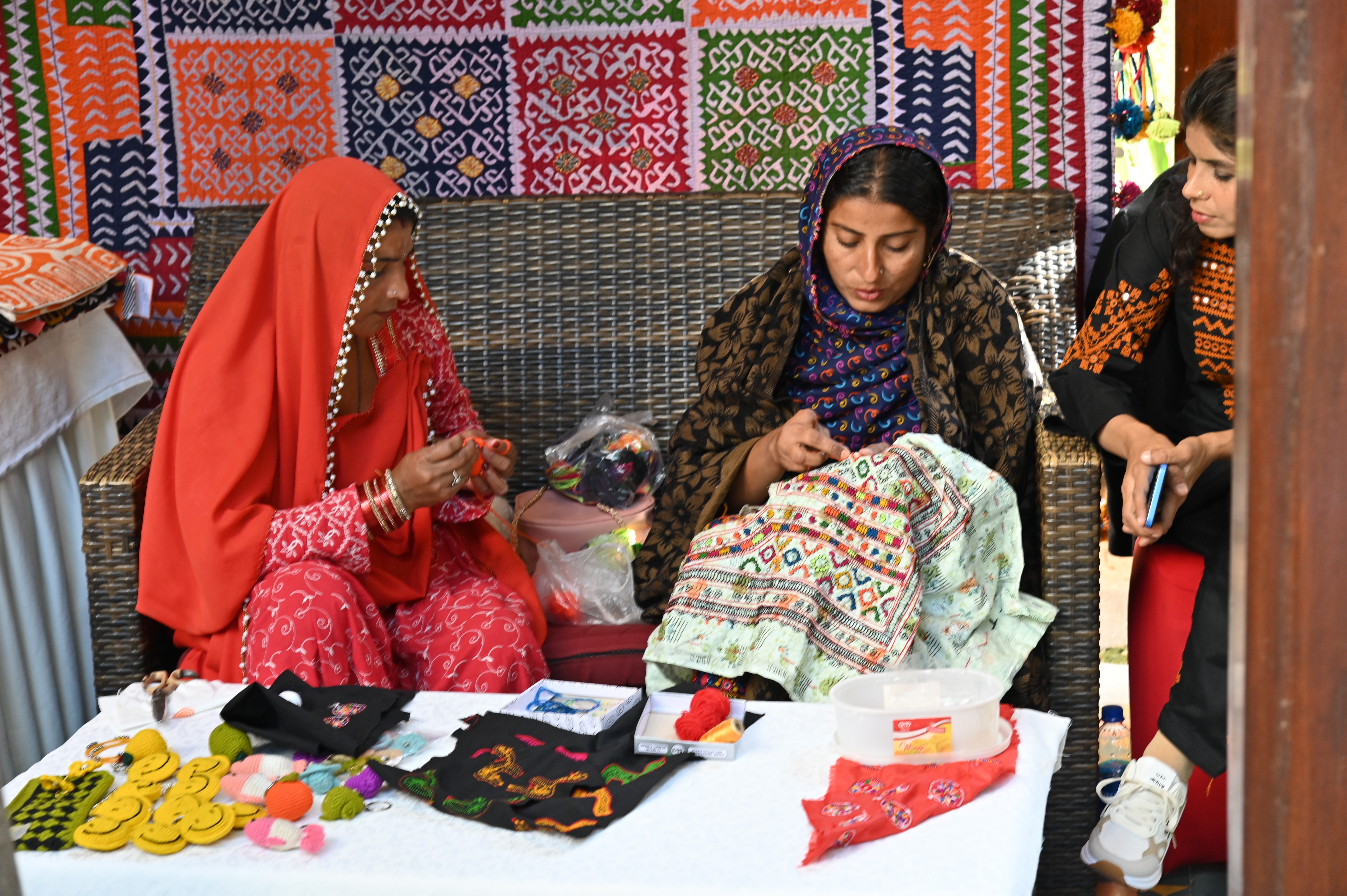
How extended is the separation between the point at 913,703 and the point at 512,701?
1.72ft

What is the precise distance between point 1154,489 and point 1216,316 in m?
0.41

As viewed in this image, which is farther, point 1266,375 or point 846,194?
point 846,194

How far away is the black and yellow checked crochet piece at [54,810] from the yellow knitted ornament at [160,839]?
0.07 metres

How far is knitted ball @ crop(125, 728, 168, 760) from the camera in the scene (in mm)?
1457

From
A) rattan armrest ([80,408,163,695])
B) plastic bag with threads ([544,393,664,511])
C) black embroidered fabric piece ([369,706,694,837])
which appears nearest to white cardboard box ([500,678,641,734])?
black embroidered fabric piece ([369,706,694,837])

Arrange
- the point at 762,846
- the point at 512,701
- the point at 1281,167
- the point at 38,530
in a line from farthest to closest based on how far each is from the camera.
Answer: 1. the point at 38,530
2. the point at 512,701
3. the point at 762,846
4. the point at 1281,167

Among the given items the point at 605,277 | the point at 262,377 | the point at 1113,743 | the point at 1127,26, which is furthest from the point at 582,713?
the point at 1127,26

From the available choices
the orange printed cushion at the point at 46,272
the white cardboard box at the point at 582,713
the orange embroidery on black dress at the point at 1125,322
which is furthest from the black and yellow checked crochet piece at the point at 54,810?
the orange embroidery on black dress at the point at 1125,322

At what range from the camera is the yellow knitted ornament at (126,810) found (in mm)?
1284

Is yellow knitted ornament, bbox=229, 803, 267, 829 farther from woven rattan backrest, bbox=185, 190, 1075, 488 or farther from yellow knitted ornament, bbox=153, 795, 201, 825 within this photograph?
woven rattan backrest, bbox=185, 190, 1075, 488

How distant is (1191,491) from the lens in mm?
2143

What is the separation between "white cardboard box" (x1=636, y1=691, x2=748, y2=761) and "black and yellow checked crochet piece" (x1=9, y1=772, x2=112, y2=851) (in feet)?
2.01

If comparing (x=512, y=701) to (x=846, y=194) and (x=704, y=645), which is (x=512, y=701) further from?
(x=846, y=194)

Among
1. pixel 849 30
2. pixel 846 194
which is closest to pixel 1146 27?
pixel 849 30
